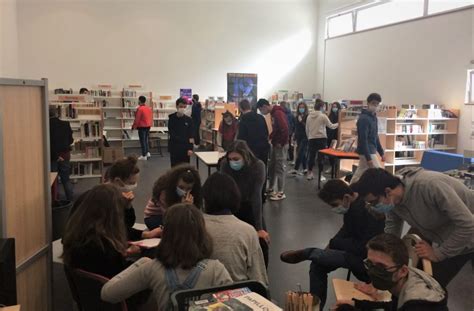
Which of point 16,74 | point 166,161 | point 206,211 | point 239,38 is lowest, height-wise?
point 166,161

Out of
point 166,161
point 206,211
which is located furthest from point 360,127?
point 166,161

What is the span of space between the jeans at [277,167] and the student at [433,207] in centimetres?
449

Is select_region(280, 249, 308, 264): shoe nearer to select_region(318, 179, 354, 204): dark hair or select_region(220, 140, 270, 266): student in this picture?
select_region(318, 179, 354, 204): dark hair

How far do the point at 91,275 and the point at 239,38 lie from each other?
13900mm

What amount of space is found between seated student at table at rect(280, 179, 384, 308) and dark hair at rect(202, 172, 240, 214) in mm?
772

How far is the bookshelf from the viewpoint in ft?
25.7

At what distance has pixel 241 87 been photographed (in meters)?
15.4

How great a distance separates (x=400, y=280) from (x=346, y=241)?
102 centimetres

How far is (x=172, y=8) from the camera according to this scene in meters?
14.5

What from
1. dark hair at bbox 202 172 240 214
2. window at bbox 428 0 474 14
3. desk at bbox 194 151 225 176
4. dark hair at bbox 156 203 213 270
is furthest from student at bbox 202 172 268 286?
window at bbox 428 0 474 14

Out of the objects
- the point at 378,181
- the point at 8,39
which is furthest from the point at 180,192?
the point at 8,39

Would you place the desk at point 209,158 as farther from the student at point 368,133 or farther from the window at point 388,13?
the window at point 388,13

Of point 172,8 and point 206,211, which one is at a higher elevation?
point 172,8

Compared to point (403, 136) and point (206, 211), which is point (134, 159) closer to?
point (206, 211)
